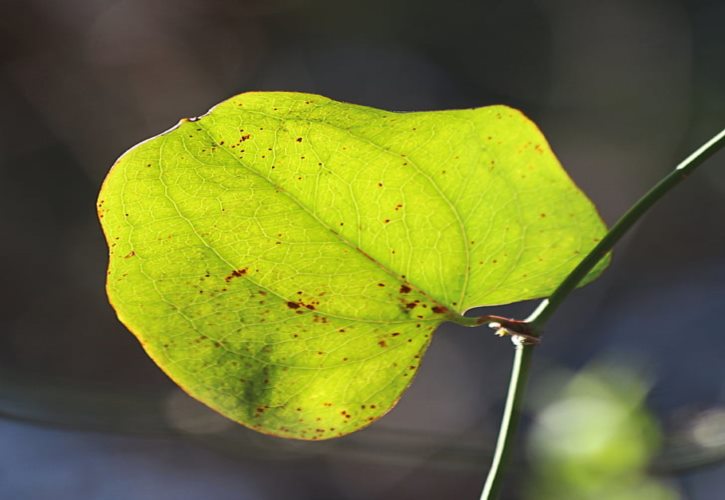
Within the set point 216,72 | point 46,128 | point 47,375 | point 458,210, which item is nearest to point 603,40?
point 216,72

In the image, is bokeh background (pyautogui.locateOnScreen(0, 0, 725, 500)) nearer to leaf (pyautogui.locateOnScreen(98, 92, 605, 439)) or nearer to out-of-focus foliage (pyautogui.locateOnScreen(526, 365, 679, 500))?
out-of-focus foliage (pyautogui.locateOnScreen(526, 365, 679, 500))

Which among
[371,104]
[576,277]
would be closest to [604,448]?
[576,277]

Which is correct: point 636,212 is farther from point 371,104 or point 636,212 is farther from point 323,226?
point 371,104

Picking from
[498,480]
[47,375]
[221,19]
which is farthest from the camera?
[221,19]

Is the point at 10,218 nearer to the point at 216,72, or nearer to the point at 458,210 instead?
the point at 216,72

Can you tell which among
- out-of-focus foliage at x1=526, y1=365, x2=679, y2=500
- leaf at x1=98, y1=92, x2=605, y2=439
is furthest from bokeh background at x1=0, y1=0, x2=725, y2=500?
leaf at x1=98, y1=92, x2=605, y2=439
